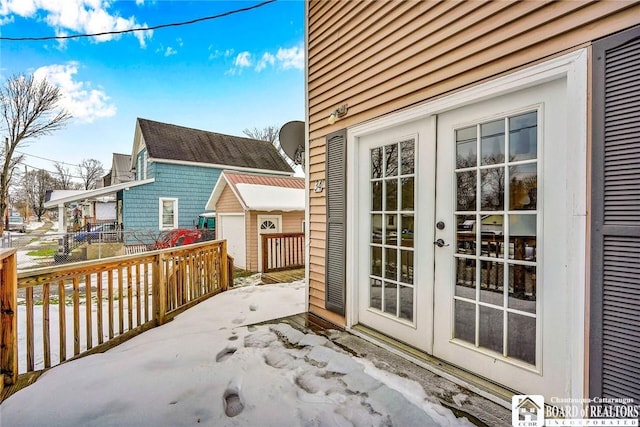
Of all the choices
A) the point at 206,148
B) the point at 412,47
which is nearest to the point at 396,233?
the point at 412,47

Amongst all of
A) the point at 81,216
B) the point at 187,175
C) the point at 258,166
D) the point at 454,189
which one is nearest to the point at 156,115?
the point at 187,175

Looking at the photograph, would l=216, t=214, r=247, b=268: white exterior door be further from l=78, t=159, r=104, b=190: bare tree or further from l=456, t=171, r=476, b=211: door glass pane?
l=78, t=159, r=104, b=190: bare tree

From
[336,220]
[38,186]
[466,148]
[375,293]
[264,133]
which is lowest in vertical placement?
[375,293]

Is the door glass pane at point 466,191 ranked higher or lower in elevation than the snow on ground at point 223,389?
higher

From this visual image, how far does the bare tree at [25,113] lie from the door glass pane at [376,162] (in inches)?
660

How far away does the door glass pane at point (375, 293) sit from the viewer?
252 cm

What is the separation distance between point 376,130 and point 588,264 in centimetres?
170

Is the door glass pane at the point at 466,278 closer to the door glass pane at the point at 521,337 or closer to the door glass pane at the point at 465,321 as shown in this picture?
the door glass pane at the point at 465,321

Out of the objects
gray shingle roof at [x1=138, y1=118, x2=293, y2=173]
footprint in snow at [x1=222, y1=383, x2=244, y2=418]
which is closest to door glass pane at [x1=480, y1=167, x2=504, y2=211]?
footprint in snow at [x1=222, y1=383, x2=244, y2=418]

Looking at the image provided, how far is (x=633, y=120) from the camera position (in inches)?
47.3

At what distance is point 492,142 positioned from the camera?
1.76m

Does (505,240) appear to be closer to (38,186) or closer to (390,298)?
(390,298)

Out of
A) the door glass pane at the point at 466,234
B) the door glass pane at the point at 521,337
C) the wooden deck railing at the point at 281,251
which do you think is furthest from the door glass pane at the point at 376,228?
the wooden deck railing at the point at 281,251

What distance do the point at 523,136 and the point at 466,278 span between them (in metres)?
0.95
